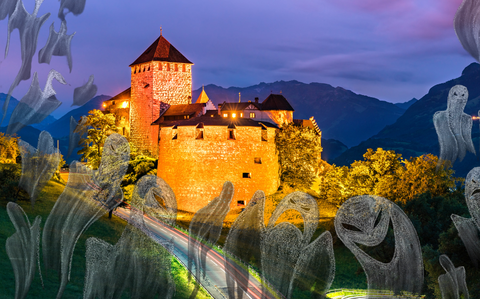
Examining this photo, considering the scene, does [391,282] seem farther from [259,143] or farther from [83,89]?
[259,143]

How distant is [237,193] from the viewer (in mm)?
49969

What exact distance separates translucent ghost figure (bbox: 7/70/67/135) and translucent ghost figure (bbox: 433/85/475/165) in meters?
19.8

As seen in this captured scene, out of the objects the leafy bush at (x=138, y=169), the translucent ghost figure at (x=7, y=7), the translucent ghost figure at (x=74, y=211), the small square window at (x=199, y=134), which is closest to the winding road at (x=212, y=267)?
the translucent ghost figure at (x=74, y=211)

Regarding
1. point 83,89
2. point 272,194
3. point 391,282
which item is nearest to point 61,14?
point 83,89

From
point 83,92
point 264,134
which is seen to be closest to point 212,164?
point 264,134

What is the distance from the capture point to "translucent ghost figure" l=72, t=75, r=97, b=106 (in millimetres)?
24516

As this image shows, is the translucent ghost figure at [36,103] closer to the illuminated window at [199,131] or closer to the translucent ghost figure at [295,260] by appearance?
the translucent ghost figure at [295,260]

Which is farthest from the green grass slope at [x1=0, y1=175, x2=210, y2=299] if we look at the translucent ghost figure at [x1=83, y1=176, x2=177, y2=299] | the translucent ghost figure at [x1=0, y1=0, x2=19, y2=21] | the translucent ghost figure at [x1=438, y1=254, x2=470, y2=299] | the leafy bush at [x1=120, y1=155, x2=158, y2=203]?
the leafy bush at [x1=120, y1=155, x2=158, y2=203]

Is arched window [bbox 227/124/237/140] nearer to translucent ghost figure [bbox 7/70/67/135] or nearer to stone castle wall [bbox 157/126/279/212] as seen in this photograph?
stone castle wall [bbox 157/126/279/212]

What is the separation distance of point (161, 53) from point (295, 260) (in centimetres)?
4114

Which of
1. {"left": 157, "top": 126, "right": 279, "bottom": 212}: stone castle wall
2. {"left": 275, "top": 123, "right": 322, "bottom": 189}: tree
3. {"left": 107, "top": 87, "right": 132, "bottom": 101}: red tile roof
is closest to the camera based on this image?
{"left": 157, "top": 126, "right": 279, "bottom": 212}: stone castle wall

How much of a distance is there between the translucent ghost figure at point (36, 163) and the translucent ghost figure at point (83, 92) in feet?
11.3

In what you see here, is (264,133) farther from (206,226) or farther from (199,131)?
(206,226)

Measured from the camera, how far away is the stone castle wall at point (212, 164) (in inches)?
1951
